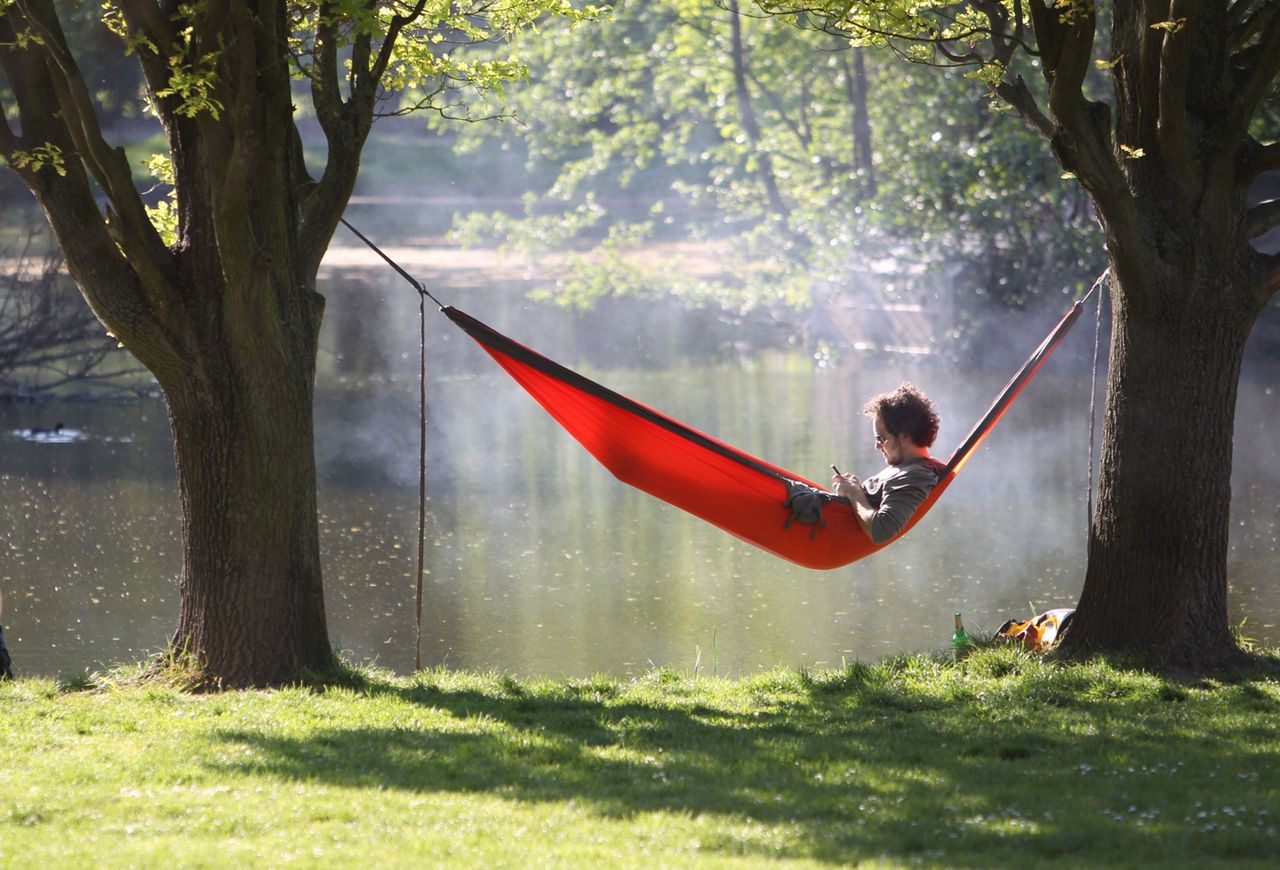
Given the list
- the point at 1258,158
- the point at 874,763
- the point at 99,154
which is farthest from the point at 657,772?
the point at 1258,158

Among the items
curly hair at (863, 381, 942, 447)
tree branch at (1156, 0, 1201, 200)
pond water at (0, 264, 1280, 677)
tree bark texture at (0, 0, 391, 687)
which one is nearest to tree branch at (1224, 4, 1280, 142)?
tree branch at (1156, 0, 1201, 200)

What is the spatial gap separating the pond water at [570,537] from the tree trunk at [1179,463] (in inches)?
98.8

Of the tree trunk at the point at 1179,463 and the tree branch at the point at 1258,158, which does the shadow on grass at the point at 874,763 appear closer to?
the tree trunk at the point at 1179,463

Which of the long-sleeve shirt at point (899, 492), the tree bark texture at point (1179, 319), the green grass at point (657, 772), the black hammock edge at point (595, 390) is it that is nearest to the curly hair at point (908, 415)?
the long-sleeve shirt at point (899, 492)

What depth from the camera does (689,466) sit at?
18.5 ft

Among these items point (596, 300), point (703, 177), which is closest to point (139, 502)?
point (596, 300)

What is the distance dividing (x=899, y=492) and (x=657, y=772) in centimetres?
182

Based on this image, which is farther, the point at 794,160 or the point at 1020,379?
the point at 794,160

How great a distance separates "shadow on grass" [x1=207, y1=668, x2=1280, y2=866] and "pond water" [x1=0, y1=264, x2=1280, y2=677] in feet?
8.57

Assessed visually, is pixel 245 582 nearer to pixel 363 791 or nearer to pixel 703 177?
pixel 363 791

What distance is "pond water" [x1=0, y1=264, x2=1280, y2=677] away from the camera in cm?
821

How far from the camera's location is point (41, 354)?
1641cm

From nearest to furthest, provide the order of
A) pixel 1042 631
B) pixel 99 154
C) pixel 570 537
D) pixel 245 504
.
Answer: pixel 99 154 → pixel 245 504 → pixel 1042 631 → pixel 570 537

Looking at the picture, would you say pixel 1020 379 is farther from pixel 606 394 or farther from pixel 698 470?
pixel 606 394
